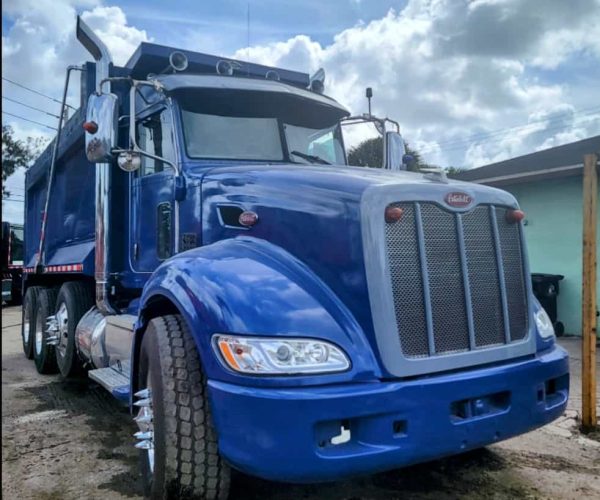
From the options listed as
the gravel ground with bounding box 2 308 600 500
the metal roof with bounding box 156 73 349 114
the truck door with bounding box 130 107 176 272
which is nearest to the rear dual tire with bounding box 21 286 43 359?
the gravel ground with bounding box 2 308 600 500

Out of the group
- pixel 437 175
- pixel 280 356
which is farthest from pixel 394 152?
pixel 280 356

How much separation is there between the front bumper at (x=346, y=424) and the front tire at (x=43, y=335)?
510cm

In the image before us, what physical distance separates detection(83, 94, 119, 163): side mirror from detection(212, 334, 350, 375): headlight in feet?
6.74

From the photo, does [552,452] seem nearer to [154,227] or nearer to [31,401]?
[154,227]

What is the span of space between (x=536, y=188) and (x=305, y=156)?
7230mm

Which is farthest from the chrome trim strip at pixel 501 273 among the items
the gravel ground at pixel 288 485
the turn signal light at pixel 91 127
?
the turn signal light at pixel 91 127

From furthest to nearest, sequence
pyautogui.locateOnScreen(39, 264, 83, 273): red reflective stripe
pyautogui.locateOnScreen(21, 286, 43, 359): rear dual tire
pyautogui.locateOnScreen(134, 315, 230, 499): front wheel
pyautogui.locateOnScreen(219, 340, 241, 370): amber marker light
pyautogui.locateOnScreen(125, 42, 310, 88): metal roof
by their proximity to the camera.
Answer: pyautogui.locateOnScreen(21, 286, 43, 359): rear dual tire, pyautogui.locateOnScreen(39, 264, 83, 273): red reflective stripe, pyautogui.locateOnScreen(125, 42, 310, 88): metal roof, pyautogui.locateOnScreen(134, 315, 230, 499): front wheel, pyautogui.locateOnScreen(219, 340, 241, 370): amber marker light

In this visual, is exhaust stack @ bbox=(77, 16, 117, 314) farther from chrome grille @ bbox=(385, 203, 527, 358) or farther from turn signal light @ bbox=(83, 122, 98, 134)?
chrome grille @ bbox=(385, 203, 527, 358)

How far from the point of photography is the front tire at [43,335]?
6.91m

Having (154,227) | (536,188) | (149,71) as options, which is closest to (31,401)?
(154,227)

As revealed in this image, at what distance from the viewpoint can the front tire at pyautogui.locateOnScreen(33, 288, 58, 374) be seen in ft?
22.7

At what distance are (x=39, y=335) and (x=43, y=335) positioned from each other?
39cm

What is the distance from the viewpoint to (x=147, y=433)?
3.07 meters

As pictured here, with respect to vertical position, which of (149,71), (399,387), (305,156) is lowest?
(399,387)
